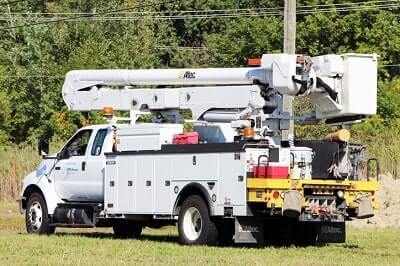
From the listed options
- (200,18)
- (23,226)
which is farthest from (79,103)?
(200,18)

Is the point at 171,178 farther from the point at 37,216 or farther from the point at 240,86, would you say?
the point at 37,216

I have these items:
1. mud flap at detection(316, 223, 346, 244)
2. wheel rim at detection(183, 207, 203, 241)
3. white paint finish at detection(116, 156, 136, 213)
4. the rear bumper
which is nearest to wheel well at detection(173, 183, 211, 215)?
wheel rim at detection(183, 207, 203, 241)

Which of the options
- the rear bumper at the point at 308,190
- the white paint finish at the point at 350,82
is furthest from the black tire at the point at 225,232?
the white paint finish at the point at 350,82

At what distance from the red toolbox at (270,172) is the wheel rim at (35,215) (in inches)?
246

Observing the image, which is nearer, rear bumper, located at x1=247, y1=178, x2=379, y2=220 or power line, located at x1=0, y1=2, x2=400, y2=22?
rear bumper, located at x1=247, y1=178, x2=379, y2=220

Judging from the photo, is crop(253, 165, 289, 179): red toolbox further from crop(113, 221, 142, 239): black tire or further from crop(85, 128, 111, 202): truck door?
crop(113, 221, 142, 239): black tire

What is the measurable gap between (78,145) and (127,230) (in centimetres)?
213

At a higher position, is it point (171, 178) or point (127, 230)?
point (171, 178)

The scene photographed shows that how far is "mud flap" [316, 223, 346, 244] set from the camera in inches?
834

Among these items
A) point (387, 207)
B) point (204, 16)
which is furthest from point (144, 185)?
point (204, 16)

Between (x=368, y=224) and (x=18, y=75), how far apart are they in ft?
103

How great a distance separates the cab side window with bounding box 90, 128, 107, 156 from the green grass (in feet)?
6.18

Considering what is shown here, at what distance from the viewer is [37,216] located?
23.8 meters

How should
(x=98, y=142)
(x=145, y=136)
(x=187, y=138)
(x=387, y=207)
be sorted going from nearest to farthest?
1. (x=187, y=138)
2. (x=145, y=136)
3. (x=98, y=142)
4. (x=387, y=207)
